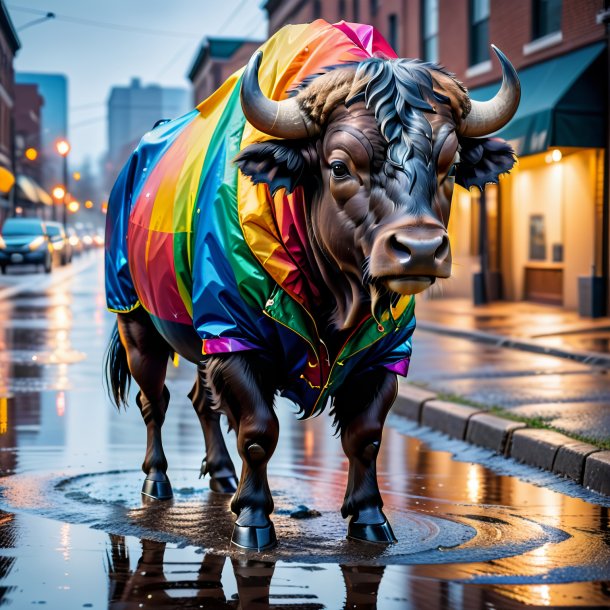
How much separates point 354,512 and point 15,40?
67.7 m

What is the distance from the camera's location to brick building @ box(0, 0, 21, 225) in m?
64.0

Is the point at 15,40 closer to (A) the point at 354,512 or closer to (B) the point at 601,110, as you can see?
(B) the point at 601,110

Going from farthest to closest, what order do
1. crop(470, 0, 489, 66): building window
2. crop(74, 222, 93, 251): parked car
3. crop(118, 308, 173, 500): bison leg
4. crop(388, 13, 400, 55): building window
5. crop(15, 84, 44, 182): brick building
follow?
crop(15, 84, 44, 182): brick building < crop(74, 222, 93, 251): parked car < crop(388, 13, 400, 55): building window < crop(470, 0, 489, 66): building window < crop(118, 308, 173, 500): bison leg

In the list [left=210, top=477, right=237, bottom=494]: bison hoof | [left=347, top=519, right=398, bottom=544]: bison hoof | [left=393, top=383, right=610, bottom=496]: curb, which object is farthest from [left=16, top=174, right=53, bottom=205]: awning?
[left=347, top=519, right=398, bottom=544]: bison hoof

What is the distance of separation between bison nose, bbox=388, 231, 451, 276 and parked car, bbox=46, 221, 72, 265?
42240 millimetres

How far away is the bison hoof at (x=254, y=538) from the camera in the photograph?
18.4ft

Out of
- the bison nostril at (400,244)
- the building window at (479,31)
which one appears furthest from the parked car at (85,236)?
the bison nostril at (400,244)

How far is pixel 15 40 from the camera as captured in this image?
229 feet

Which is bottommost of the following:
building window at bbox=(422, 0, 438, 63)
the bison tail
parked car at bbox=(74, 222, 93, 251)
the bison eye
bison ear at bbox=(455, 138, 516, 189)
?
the bison tail

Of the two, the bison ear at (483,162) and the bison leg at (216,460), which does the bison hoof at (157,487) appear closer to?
the bison leg at (216,460)

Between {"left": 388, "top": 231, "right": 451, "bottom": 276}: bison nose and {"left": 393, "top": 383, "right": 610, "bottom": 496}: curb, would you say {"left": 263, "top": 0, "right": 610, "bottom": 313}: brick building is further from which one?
{"left": 388, "top": 231, "right": 451, "bottom": 276}: bison nose

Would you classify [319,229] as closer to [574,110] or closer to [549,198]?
[574,110]

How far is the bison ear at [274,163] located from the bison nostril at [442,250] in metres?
0.85

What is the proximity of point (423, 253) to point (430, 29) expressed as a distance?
2658cm
